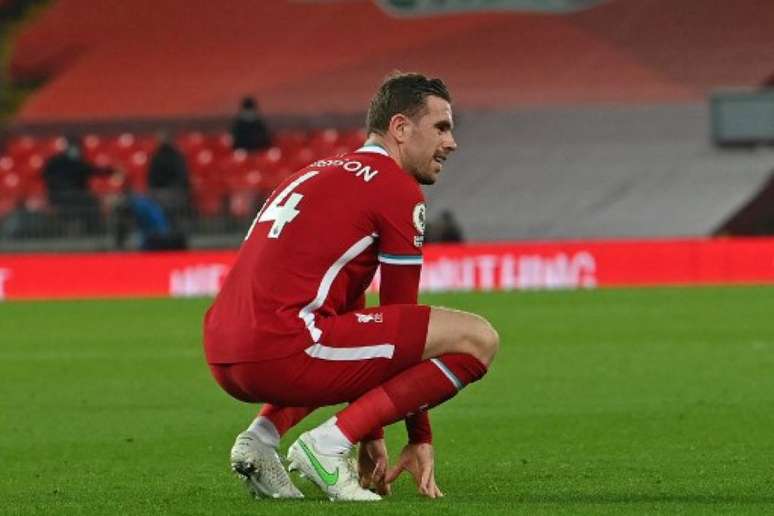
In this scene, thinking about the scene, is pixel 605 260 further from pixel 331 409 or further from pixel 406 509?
pixel 406 509

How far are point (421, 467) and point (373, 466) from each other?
0.20m

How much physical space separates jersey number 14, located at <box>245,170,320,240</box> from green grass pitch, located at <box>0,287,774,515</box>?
1002 mm

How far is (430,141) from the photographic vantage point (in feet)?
24.5

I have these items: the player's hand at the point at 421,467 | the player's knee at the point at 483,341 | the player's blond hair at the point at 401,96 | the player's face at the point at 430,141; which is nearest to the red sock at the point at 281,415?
the player's hand at the point at 421,467

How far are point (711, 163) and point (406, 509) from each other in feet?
81.1

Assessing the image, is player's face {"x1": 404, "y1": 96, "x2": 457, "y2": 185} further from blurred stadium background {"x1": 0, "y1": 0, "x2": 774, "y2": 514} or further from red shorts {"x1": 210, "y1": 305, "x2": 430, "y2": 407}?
blurred stadium background {"x1": 0, "y1": 0, "x2": 774, "y2": 514}

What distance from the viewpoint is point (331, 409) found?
12125 millimetres

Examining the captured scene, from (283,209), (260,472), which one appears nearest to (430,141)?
(283,209)

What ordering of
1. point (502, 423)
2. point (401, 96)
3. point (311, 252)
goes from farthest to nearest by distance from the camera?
1. point (502, 423)
2. point (401, 96)
3. point (311, 252)

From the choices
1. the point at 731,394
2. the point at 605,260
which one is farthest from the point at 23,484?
the point at 605,260

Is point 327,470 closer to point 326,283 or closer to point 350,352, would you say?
point 350,352

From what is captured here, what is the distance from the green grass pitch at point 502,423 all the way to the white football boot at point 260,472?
97 mm

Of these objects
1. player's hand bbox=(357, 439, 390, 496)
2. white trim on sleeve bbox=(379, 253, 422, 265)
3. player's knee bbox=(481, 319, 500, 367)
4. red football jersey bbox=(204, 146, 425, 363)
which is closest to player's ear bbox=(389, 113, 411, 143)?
red football jersey bbox=(204, 146, 425, 363)

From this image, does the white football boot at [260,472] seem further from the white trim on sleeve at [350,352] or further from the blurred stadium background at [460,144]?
the blurred stadium background at [460,144]
